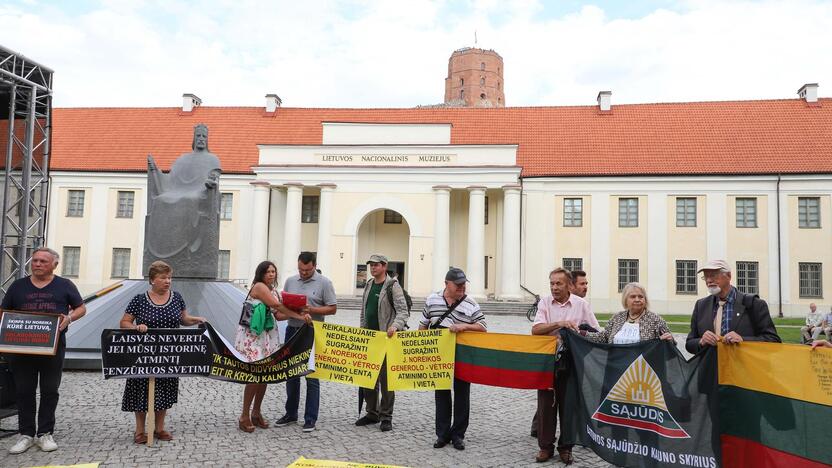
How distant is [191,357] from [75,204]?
98.8ft

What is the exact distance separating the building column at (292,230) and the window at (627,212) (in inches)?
601

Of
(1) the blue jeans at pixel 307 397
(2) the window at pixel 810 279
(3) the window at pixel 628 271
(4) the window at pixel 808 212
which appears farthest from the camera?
(3) the window at pixel 628 271

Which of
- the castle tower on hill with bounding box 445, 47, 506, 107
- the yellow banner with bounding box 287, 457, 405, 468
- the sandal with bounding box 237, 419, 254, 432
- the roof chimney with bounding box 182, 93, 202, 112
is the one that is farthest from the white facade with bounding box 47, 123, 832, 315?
the castle tower on hill with bounding box 445, 47, 506, 107

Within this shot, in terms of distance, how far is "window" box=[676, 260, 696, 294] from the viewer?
1072 inches

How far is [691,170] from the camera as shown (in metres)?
→ 27.8

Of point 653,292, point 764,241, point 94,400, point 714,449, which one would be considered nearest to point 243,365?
point 94,400

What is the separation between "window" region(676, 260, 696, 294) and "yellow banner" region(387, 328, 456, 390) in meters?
24.3

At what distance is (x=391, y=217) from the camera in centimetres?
3075

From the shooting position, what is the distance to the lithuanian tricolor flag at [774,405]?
430cm

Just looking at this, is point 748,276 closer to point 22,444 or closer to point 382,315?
point 382,315

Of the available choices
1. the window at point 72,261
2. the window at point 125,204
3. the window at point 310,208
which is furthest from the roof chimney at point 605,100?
the window at point 72,261

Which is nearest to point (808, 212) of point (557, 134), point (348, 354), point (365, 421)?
point (557, 134)

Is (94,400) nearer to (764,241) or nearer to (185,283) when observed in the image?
(185,283)

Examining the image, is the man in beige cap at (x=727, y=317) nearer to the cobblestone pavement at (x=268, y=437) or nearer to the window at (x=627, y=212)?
the cobblestone pavement at (x=268, y=437)
